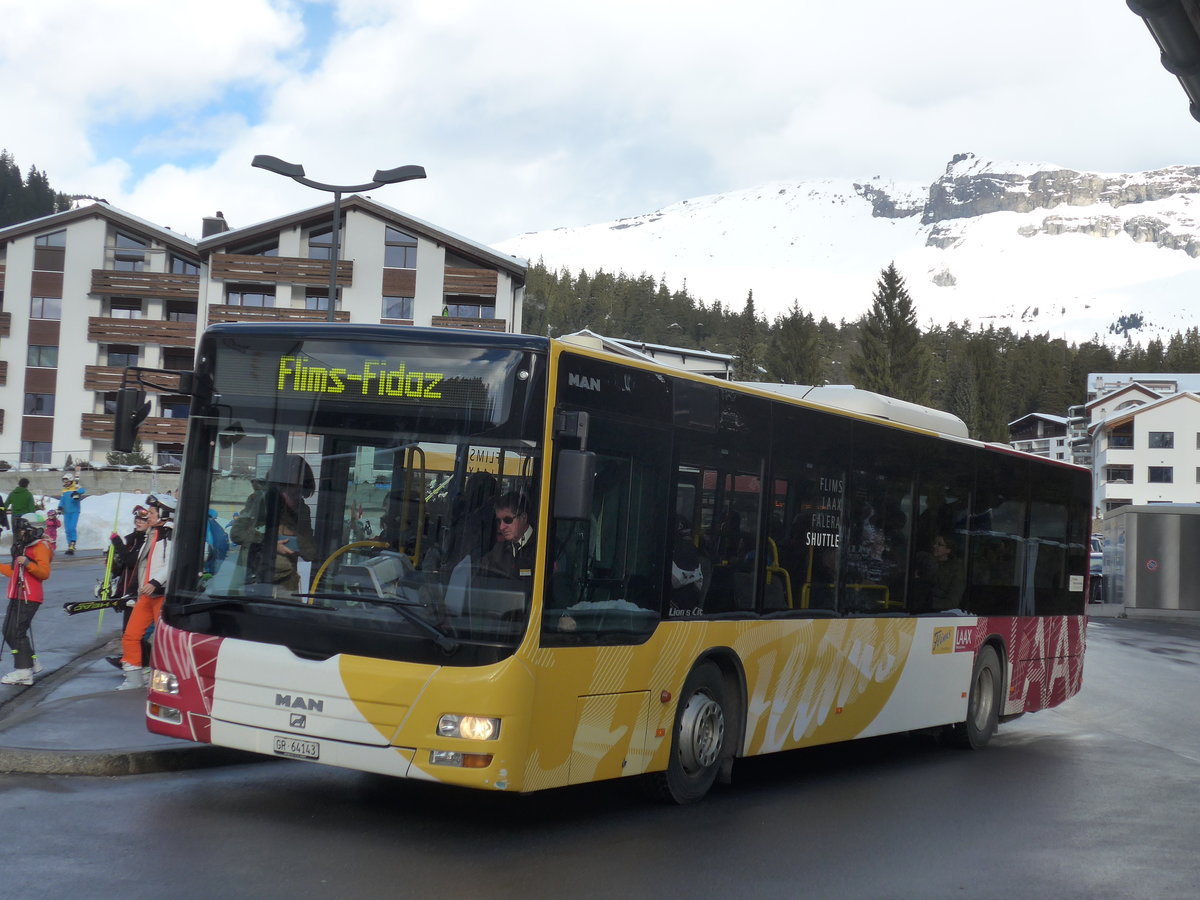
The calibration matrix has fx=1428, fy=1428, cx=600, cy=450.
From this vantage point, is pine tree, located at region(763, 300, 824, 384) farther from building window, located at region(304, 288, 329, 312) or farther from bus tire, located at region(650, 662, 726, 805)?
bus tire, located at region(650, 662, 726, 805)

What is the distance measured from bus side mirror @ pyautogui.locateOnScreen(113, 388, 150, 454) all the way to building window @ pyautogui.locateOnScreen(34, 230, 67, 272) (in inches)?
2448

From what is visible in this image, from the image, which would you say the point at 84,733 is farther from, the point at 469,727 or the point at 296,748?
the point at 469,727

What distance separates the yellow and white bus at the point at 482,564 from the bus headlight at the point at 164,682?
0.7 inches

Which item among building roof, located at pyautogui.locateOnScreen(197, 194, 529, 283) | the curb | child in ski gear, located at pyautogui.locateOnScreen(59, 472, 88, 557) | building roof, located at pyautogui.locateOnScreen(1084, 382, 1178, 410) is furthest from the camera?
building roof, located at pyautogui.locateOnScreen(1084, 382, 1178, 410)

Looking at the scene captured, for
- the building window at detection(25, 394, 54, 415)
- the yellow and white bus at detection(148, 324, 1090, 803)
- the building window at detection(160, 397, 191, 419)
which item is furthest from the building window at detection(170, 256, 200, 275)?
the yellow and white bus at detection(148, 324, 1090, 803)

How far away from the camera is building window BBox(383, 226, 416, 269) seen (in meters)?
61.3

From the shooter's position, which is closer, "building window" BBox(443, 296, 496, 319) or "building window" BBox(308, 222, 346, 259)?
"building window" BBox(443, 296, 496, 319)

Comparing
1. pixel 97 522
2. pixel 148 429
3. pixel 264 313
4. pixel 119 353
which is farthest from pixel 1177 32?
pixel 119 353

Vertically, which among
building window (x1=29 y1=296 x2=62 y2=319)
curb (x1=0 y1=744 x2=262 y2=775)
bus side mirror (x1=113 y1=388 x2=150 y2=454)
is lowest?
curb (x1=0 y1=744 x2=262 y2=775)

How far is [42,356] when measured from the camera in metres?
66.6

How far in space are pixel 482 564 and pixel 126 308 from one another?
64514 millimetres

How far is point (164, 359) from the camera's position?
66.6 meters

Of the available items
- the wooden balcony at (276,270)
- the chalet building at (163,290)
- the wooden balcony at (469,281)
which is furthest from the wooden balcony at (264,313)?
the wooden balcony at (469,281)

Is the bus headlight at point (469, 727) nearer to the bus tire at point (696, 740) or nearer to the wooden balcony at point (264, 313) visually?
the bus tire at point (696, 740)
